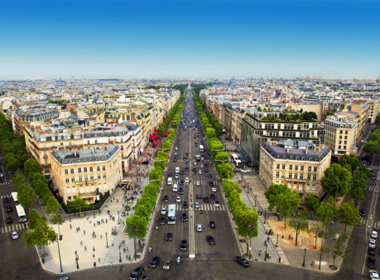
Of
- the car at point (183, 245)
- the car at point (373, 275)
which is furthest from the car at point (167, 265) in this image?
the car at point (373, 275)

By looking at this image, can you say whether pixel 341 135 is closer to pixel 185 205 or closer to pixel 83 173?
pixel 185 205

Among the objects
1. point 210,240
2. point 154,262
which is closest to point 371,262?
point 210,240

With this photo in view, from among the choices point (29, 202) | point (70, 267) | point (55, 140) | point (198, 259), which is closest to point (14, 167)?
point (55, 140)

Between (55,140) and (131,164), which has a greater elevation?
(55,140)

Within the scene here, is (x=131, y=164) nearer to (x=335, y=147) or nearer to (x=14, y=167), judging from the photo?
(x=14, y=167)

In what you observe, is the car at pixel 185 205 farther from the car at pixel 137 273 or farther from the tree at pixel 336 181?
the tree at pixel 336 181
